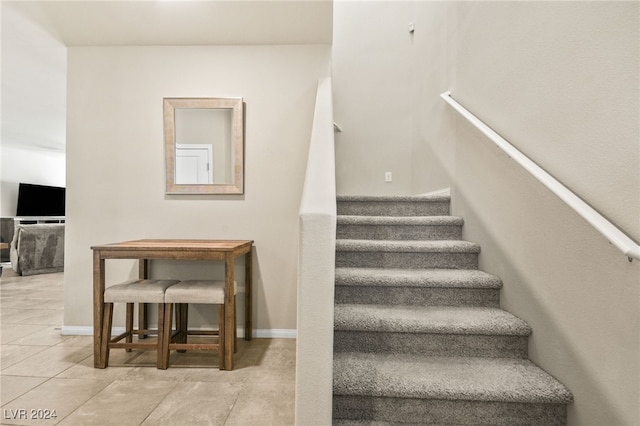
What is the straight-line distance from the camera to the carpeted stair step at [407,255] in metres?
2.25

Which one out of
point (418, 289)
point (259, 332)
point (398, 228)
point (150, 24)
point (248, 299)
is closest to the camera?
point (418, 289)

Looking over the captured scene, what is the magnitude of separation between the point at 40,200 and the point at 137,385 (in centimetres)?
829

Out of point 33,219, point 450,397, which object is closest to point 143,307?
point 450,397

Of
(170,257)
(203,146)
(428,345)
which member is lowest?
(428,345)

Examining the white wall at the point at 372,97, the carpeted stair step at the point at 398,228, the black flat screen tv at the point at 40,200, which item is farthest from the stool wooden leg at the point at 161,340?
the black flat screen tv at the point at 40,200

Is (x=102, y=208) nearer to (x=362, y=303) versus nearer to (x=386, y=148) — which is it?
(x=362, y=303)

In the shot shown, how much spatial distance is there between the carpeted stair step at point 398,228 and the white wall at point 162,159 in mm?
610

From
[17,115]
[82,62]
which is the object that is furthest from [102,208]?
[17,115]

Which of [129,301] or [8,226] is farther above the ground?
[8,226]

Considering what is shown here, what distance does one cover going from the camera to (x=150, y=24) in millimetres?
2658

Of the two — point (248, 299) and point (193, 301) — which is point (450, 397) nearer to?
point (193, 301)

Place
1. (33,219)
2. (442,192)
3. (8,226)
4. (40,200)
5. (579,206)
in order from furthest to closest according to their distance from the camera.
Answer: (40,200)
(33,219)
(8,226)
(442,192)
(579,206)

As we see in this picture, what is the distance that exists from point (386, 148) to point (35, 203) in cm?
838

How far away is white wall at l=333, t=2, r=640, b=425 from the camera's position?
1.24m
